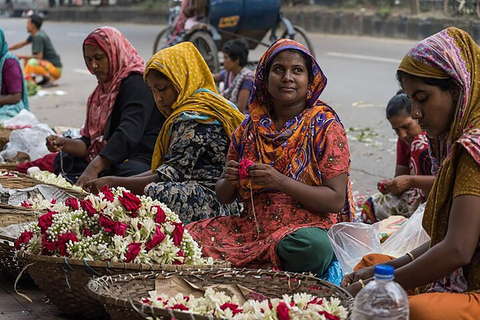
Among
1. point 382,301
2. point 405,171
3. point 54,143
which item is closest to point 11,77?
point 54,143

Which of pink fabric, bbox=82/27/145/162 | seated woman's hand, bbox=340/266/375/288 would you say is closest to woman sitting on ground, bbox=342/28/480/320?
seated woman's hand, bbox=340/266/375/288

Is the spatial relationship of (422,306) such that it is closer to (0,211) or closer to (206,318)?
(206,318)

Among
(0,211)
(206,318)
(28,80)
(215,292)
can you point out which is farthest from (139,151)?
(28,80)

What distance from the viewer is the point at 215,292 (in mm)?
3271

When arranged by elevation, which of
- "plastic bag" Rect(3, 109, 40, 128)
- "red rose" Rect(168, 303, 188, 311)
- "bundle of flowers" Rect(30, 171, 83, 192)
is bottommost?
"plastic bag" Rect(3, 109, 40, 128)

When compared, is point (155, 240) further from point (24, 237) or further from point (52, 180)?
point (52, 180)

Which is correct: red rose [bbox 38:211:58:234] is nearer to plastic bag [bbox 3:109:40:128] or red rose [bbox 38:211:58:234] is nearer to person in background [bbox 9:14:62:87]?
plastic bag [bbox 3:109:40:128]

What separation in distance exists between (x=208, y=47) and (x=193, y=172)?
6897mm

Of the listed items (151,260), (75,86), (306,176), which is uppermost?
(306,176)

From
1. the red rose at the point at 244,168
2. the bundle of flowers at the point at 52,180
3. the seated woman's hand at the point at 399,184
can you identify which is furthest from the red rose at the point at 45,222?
the seated woman's hand at the point at 399,184

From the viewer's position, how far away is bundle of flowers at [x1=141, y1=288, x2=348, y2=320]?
285 centimetres

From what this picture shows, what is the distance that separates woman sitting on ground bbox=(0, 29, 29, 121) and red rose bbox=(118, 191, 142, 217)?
446cm

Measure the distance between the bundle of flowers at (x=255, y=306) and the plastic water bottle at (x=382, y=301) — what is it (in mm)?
241

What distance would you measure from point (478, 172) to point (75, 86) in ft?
39.0
